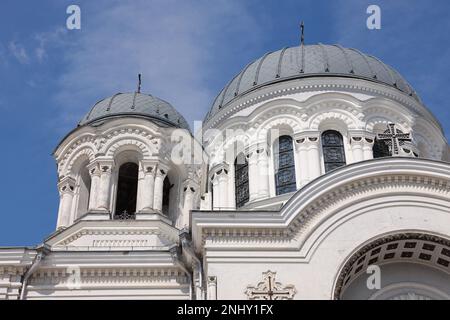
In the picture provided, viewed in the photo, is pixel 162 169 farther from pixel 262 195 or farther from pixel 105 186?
pixel 262 195

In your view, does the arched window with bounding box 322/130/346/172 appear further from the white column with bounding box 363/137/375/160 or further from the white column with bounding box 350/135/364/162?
the white column with bounding box 363/137/375/160

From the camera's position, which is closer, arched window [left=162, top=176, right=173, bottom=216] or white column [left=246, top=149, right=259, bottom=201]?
white column [left=246, top=149, right=259, bottom=201]

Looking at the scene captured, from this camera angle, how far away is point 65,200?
1841cm

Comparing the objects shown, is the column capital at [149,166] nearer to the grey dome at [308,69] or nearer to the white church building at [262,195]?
the white church building at [262,195]

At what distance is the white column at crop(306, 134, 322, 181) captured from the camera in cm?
1697

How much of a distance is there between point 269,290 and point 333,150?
647 cm

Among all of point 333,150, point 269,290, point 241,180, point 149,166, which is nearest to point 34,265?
point 269,290

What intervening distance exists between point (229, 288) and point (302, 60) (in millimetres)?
9195

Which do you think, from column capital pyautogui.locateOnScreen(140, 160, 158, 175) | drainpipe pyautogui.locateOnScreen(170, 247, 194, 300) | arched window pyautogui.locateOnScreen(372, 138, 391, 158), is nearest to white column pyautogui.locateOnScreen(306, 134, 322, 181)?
arched window pyautogui.locateOnScreen(372, 138, 391, 158)

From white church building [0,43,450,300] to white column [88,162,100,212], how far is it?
0.04m

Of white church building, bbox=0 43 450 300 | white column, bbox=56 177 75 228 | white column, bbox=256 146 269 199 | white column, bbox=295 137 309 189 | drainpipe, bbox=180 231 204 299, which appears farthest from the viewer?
white column, bbox=56 177 75 228
